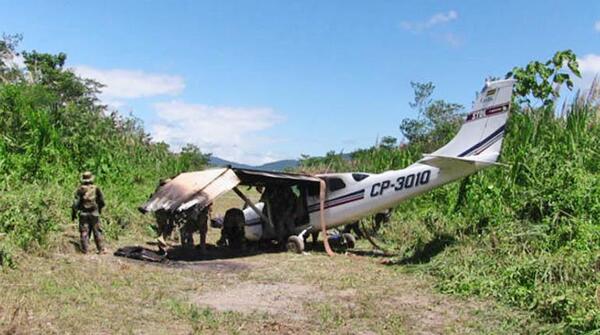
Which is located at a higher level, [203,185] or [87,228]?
A: [203,185]

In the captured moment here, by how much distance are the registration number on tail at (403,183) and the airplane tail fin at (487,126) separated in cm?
56

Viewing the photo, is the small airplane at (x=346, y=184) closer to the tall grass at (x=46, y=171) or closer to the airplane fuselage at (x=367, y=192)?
the airplane fuselage at (x=367, y=192)

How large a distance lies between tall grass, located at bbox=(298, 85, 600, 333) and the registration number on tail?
1.05 metres

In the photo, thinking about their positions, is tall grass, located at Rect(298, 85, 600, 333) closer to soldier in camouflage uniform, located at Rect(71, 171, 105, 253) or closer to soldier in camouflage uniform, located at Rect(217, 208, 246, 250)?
soldier in camouflage uniform, located at Rect(217, 208, 246, 250)

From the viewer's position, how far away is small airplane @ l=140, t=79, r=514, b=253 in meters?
11.2

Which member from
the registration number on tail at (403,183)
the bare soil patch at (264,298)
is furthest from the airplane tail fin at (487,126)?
the bare soil patch at (264,298)

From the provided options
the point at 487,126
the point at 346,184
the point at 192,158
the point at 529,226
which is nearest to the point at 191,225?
the point at 346,184

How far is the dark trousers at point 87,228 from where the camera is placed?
11.6m

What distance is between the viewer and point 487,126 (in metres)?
11.3

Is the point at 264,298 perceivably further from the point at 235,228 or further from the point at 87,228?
the point at 235,228

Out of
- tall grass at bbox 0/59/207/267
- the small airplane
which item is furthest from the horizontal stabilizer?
tall grass at bbox 0/59/207/267

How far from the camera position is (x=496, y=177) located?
1250 cm

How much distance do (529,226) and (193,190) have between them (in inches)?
239

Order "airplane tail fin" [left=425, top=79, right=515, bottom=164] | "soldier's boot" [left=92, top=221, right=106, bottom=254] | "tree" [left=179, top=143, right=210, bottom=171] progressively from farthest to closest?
1. "tree" [left=179, top=143, right=210, bottom=171]
2. "soldier's boot" [left=92, top=221, right=106, bottom=254]
3. "airplane tail fin" [left=425, top=79, right=515, bottom=164]
